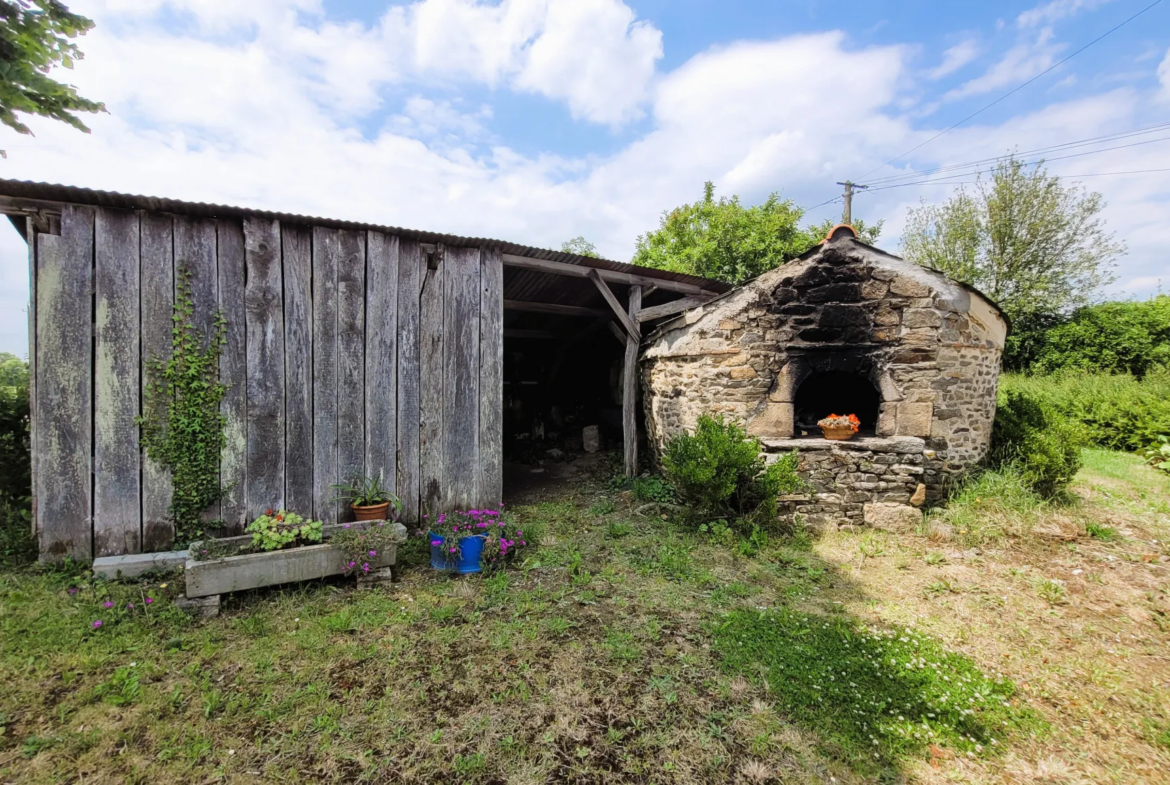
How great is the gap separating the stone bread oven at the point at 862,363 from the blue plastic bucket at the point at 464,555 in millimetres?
3252

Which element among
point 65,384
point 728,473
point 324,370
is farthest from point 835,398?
point 65,384

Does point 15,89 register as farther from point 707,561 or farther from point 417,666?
point 707,561

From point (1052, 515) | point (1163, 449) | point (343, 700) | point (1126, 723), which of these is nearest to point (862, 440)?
point (1052, 515)

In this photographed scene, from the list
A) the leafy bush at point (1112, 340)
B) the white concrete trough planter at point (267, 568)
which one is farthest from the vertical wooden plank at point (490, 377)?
the leafy bush at point (1112, 340)

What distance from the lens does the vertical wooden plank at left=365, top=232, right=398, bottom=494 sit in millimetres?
4832

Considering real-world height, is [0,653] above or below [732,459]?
below

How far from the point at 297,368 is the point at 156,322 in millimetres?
1109

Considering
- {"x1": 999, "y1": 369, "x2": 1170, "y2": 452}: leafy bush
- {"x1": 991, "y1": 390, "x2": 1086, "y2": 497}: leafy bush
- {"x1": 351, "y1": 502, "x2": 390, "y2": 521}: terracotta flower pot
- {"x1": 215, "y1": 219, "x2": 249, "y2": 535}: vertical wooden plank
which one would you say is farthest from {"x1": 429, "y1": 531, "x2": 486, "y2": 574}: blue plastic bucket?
{"x1": 999, "y1": 369, "x2": 1170, "y2": 452}: leafy bush

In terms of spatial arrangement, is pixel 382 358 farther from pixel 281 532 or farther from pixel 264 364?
pixel 281 532

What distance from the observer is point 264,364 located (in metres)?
4.40

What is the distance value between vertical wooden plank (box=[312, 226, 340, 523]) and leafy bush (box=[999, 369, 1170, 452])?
35.3 ft

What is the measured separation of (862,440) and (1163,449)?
285 inches

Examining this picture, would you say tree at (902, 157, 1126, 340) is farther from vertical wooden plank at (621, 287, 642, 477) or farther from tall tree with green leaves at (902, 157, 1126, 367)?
vertical wooden plank at (621, 287, 642, 477)

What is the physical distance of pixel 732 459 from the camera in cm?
511
